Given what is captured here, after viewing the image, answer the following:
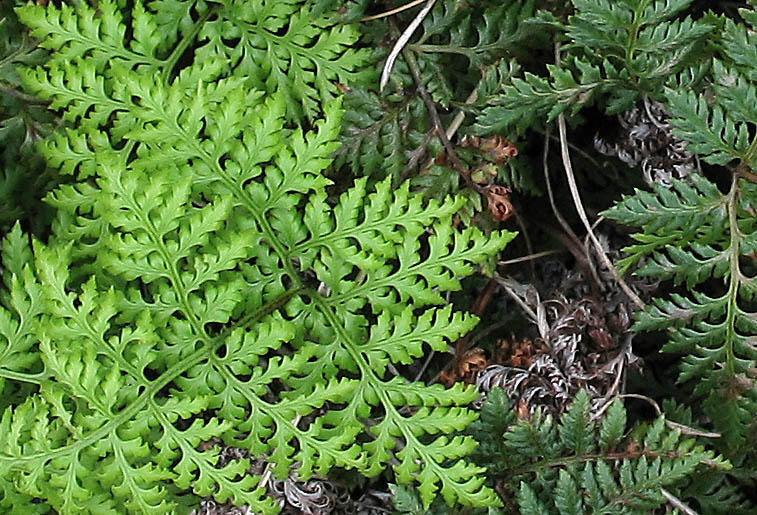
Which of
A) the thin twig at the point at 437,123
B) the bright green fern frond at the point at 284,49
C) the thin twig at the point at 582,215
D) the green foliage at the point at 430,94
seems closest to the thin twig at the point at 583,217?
the thin twig at the point at 582,215

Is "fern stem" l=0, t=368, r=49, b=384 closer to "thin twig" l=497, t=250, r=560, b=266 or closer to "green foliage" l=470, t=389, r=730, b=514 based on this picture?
"green foliage" l=470, t=389, r=730, b=514

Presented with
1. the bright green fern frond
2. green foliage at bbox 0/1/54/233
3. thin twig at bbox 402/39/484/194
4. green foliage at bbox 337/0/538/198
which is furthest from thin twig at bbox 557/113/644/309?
green foliage at bbox 0/1/54/233

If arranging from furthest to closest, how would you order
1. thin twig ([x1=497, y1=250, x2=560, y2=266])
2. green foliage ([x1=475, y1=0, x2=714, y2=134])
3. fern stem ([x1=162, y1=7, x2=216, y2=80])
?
thin twig ([x1=497, y1=250, x2=560, y2=266]) → fern stem ([x1=162, y1=7, x2=216, y2=80]) → green foliage ([x1=475, y1=0, x2=714, y2=134])

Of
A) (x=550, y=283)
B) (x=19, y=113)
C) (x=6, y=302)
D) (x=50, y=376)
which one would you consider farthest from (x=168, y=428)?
(x=550, y=283)

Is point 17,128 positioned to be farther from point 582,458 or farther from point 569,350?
point 582,458

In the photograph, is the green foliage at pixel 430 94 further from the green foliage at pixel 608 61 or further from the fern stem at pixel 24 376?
the fern stem at pixel 24 376

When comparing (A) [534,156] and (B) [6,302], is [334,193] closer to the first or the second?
(A) [534,156]

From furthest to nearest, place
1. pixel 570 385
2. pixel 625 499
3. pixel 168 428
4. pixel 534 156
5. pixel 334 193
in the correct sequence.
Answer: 1. pixel 534 156
2. pixel 334 193
3. pixel 570 385
4. pixel 625 499
5. pixel 168 428
